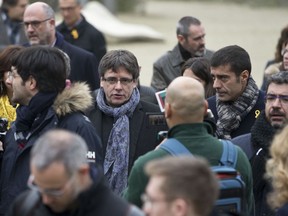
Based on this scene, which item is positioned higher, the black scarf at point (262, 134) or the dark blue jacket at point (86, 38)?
the dark blue jacket at point (86, 38)

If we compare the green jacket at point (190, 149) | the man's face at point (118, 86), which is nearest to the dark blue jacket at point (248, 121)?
the man's face at point (118, 86)

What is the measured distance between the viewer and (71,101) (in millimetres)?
6336

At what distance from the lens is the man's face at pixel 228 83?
7.79 metres

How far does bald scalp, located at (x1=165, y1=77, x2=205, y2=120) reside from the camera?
18.2 feet

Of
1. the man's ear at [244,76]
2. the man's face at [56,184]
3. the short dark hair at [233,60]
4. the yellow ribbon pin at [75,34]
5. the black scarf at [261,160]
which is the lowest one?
the black scarf at [261,160]

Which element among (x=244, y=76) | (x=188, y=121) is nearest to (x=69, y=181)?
(x=188, y=121)

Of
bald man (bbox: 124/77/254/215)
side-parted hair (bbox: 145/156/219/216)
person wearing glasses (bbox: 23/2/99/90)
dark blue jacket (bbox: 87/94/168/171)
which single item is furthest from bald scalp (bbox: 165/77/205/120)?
→ person wearing glasses (bbox: 23/2/99/90)

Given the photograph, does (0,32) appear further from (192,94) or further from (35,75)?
(192,94)

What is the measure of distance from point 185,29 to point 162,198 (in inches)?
244

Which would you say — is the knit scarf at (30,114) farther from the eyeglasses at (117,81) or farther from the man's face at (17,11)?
the man's face at (17,11)

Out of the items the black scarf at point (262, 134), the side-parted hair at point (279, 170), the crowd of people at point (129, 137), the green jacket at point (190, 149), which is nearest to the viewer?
the crowd of people at point (129, 137)

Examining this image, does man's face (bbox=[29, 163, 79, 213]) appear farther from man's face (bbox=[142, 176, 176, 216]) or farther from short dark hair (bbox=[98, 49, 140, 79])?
short dark hair (bbox=[98, 49, 140, 79])

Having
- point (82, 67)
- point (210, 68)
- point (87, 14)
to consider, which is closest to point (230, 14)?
point (87, 14)

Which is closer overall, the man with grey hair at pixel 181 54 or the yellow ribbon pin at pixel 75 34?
the man with grey hair at pixel 181 54
